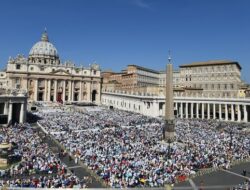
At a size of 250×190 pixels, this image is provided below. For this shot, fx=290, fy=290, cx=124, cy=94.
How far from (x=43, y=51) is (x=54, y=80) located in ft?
116

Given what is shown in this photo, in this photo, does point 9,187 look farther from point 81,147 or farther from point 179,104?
point 179,104

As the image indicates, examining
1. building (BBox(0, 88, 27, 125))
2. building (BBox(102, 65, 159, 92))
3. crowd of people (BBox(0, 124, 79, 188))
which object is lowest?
crowd of people (BBox(0, 124, 79, 188))

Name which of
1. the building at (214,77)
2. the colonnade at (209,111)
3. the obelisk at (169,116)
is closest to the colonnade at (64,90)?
the building at (214,77)

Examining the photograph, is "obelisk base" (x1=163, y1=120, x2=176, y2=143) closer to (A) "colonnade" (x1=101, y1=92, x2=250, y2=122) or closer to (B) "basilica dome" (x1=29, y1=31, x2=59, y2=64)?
(A) "colonnade" (x1=101, y1=92, x2=250, y2=122)

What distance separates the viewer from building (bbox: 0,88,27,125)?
46.8 m

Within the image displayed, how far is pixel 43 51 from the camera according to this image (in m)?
127

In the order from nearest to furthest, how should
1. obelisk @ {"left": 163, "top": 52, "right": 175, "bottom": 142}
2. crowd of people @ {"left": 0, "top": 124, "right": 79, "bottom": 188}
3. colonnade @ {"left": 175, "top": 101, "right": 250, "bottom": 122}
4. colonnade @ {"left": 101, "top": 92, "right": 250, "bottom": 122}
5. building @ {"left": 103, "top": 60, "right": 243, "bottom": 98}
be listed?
1. crowd of people @ {"left": 0, "top": 124, "right": 79, "bottom": 188}
2. obelisk @ {"left": 163, "top": 52, "right": 175, "bottom": 142}
3. colonnade @ {"left": 101, "top": 92, "right": 250, "bottom": 122}
4. colonnade @ {"left": 175, "top": 101, "right": 250, "bottom": 122}
5. building @ {"left": 103, "top": 60, "right": 243, "bottom": 98}

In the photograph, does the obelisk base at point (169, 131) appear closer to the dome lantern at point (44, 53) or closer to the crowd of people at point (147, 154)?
the crowd of people at point (147, 154)

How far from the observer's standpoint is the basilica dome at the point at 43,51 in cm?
12589

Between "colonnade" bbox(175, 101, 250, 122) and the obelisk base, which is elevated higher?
"colonnade" bbox(175, 101, 250, 122)

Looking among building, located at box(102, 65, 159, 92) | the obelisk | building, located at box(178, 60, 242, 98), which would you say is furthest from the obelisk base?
building, located at box(102, 65, 159, 92)

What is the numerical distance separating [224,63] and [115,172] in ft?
253

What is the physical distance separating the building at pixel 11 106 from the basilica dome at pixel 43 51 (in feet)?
256

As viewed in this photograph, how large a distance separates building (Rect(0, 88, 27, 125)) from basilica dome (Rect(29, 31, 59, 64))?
3076 inches
